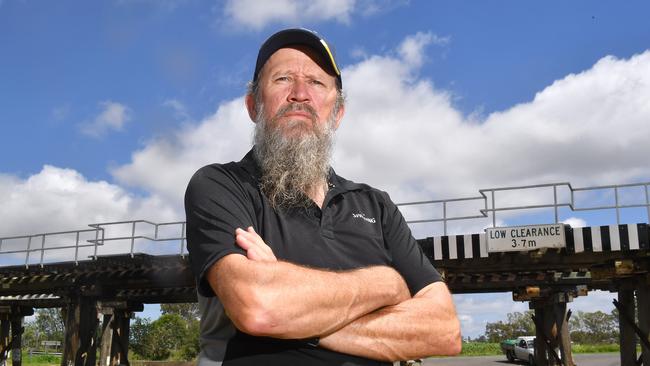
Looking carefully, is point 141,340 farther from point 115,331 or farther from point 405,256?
point 405,256

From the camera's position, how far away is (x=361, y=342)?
7.05 ft

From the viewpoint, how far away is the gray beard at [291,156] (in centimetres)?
241

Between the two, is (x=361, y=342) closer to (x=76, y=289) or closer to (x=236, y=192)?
(x=236, y=192)

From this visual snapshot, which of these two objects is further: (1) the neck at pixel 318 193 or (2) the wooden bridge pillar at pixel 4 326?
(2) the wooden bridge pillar at pixel 4 326

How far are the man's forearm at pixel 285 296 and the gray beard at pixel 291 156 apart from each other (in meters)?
0.35

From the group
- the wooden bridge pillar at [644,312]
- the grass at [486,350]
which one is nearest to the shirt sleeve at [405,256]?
the wooden bridge pillar at [644,312]

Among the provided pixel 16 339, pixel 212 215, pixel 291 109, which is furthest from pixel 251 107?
pixel 16 339

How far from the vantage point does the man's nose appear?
2529mm

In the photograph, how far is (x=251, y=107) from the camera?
2.77m

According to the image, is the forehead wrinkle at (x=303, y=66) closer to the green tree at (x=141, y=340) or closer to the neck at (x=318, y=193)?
the neck at (x=318, y=193)

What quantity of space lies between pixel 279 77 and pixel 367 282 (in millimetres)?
923

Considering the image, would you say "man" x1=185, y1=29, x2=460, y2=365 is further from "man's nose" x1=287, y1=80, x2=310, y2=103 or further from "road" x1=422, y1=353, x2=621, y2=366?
"road" x1=422, y1=353, x2=621, y2=366

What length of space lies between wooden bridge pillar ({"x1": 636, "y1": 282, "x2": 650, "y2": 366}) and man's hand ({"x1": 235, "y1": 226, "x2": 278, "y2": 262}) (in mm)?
13410

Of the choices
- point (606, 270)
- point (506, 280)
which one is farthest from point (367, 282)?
point (506, 280)
